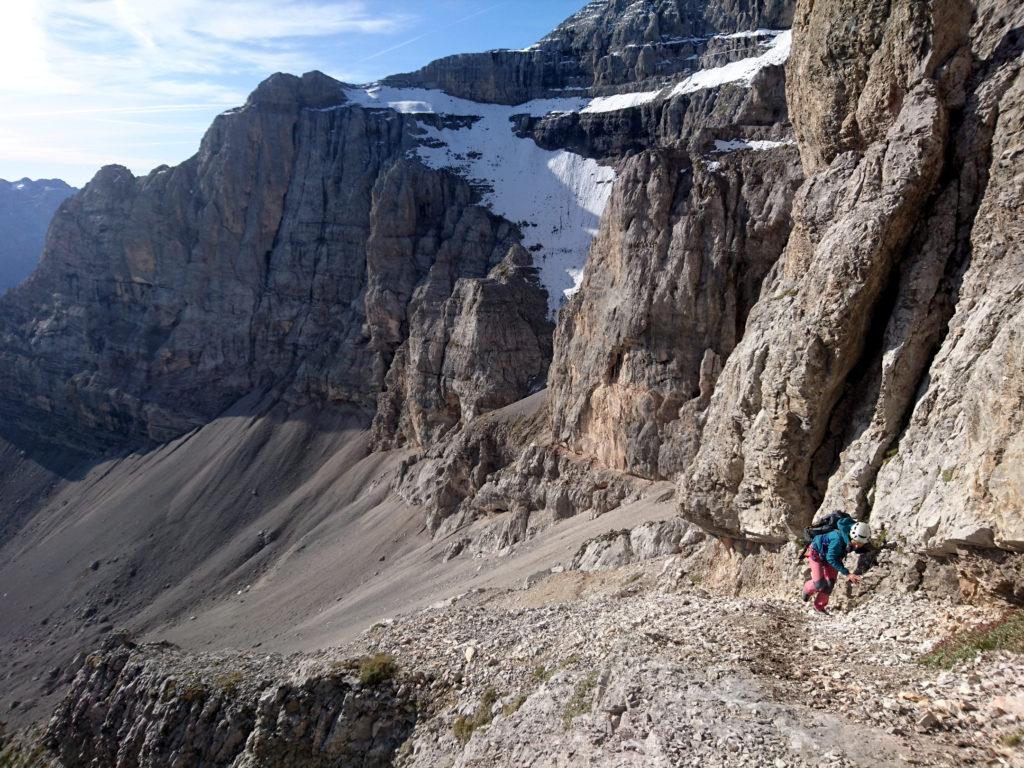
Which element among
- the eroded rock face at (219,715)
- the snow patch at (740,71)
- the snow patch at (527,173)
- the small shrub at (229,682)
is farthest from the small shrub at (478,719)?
the snow patch at (740,71)

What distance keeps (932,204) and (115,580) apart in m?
79.5

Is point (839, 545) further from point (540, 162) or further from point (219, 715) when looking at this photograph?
point (540, 162)

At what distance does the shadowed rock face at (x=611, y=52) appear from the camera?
10419 centimetres

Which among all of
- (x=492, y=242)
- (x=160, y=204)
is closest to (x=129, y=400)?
(x=160, y=204)

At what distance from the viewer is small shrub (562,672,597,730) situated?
1345 centimetres

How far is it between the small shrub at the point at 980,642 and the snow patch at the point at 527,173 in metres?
67.0

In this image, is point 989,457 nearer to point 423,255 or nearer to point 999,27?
point 999,27

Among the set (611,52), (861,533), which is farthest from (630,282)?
(611,52)

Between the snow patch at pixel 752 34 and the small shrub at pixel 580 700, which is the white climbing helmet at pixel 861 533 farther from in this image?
the snow patch at pixel 752 34

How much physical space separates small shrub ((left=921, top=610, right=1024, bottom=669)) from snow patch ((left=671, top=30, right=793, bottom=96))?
8720 centimetres

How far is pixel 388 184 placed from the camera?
9569 centimetres

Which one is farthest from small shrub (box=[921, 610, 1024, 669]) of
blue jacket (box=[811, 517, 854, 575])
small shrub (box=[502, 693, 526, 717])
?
small shrub (box=[502, 693, 526, 717])

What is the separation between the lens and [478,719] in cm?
1639

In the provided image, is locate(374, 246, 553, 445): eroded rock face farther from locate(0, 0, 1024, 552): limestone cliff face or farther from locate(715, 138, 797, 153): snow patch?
locate(715, 138, 797, 153): snow patch
